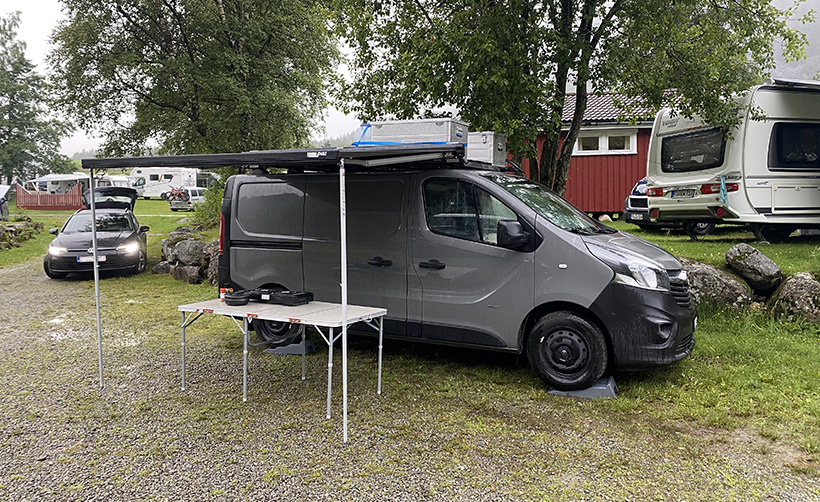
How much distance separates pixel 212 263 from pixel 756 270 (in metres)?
9.09

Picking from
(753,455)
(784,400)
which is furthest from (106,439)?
(784,400)

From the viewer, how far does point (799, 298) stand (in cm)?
697

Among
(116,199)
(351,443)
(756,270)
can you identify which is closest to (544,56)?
(756,270)

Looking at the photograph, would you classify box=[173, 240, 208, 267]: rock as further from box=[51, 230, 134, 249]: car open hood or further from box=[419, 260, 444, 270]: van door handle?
box=[419, 260, 444, 270]: van door handle

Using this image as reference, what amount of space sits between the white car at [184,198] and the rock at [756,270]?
31707 mm

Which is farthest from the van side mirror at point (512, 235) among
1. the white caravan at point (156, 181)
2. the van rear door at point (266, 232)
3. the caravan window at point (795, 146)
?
the white caravan at point (156, 181)

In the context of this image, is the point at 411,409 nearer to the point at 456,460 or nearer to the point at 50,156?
the point at 456,460

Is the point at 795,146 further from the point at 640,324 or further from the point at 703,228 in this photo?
the point at 640,324

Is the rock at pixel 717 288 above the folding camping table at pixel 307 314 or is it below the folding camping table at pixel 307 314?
below

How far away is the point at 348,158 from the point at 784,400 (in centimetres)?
403

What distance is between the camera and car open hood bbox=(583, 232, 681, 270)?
5.34m

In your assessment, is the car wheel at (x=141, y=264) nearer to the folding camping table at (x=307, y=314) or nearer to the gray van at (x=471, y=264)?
the gray van at (x=471, y=264)

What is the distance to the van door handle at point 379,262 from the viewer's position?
6055mm

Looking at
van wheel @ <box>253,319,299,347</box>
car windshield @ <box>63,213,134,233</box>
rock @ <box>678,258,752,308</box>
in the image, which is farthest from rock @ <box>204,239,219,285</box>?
rock @ <box>678,258,752,308</box>
